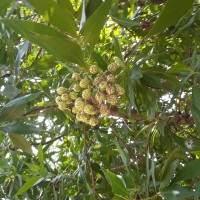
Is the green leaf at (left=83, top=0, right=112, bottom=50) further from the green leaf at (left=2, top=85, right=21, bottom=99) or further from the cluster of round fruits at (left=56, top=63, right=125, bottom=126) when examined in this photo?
the green leaf at (left=2, top=85, right=21, bottom=99)

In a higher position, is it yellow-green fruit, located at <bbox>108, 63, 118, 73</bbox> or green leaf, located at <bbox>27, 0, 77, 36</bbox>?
green leaf, located at <bbox>27, 0, 77, 36</bbox>

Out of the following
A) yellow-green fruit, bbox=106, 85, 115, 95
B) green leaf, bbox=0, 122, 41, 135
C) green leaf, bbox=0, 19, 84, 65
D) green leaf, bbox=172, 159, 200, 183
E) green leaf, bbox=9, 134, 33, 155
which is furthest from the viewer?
green leaf, bbox=9, 134, 33, 155

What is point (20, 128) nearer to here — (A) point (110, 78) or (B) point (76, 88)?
(B) point (76, 88)

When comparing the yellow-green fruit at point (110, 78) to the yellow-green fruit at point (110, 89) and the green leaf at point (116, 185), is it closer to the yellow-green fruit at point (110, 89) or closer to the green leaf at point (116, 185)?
the yellow-green fruit at point (110, 89)

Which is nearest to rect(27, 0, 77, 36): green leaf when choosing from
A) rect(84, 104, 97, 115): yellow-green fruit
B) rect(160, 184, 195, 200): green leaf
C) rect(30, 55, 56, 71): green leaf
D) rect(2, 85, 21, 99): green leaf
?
rect(84, 104, 97, 115): yellow-green fruit

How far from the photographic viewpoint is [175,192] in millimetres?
1490

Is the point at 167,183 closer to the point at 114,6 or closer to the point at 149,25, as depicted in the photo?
the point at 114,6

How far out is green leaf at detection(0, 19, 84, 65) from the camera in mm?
1132

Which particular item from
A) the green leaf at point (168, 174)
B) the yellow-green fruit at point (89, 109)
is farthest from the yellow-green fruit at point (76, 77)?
the green leaf at point (168, 174)

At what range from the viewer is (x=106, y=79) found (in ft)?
4.36

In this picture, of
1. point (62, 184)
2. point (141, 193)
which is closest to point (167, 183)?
point (141, 193)

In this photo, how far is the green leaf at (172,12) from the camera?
115 cm

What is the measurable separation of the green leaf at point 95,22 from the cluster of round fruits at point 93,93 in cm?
13

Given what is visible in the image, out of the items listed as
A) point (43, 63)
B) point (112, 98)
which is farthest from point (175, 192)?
point (43, 63)
